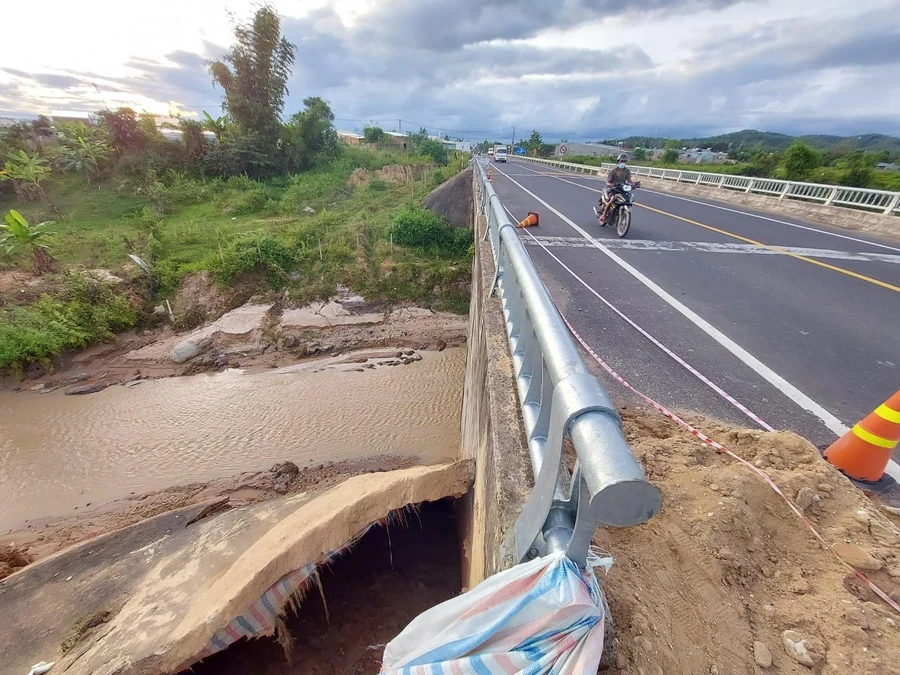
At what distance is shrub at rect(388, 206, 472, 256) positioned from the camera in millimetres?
14469

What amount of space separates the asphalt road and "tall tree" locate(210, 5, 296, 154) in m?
24.5

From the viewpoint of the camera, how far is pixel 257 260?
13.1 meters

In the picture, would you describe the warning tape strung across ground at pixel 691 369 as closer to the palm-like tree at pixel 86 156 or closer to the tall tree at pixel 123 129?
the palm-like tree at pixel 86 156

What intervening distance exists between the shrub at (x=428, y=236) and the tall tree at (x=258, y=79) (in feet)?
54.4

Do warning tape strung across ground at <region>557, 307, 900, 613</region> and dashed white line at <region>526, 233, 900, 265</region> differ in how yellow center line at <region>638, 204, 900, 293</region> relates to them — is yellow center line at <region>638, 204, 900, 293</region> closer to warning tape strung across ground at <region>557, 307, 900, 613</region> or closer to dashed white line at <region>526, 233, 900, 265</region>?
dashed white line at <region>526, 233, 900, 265</region>

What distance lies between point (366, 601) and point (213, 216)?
765 inches

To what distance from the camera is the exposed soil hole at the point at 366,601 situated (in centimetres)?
386

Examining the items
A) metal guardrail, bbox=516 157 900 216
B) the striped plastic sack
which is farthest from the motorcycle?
the striped plastic sack

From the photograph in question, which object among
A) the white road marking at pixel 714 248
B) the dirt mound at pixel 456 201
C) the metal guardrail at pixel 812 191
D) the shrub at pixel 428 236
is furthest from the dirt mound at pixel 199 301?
the metal guardrail at pixel 812 191

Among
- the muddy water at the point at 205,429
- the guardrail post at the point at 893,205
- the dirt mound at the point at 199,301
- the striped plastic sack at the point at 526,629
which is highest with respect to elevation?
the striped plastic sack at the point at 526,629

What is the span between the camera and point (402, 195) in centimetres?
2281

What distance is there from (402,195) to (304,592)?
2160 cm

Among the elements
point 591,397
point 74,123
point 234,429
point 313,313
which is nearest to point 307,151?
point 74,123

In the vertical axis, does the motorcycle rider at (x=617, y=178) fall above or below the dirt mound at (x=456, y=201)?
above
